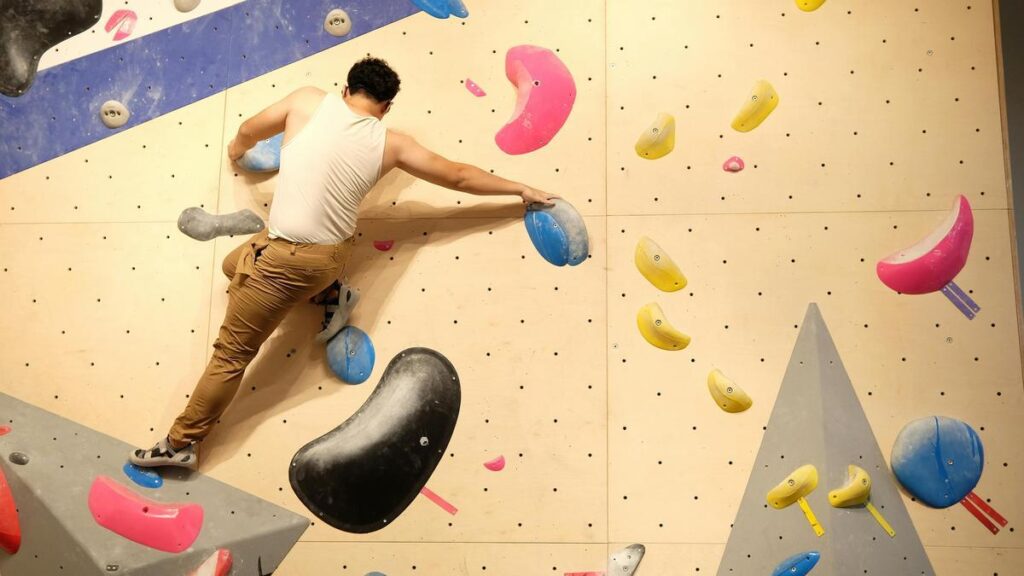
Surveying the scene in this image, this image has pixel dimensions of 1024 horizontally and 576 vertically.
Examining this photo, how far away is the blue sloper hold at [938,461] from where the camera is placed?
8.28 ft

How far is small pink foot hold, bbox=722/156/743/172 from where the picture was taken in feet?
8.80

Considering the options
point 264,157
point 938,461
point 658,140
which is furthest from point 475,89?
point 938,461

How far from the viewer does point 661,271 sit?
2.64 metres

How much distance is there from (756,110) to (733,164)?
18 centimetres

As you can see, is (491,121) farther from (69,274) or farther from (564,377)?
(69,274)

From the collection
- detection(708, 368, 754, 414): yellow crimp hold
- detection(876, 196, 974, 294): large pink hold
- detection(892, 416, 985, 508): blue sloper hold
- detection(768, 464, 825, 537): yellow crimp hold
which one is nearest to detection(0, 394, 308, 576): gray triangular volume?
detection(708, 368, 754, 414): yellow crimp hold

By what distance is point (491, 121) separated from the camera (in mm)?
2738

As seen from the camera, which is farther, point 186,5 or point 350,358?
point 186,5

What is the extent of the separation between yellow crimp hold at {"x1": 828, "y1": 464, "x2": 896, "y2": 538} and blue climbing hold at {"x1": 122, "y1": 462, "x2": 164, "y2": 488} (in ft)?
6.40

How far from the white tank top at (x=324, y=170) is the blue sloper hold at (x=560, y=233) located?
1.67 ft

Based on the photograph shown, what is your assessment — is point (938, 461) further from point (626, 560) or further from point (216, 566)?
point (216, 566)

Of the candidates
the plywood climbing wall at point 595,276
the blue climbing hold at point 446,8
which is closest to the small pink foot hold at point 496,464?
the plywood climbing wall at point 595,276

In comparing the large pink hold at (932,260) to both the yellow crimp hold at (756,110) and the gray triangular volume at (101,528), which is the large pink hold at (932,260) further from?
the gray triangular volume at (101,528)

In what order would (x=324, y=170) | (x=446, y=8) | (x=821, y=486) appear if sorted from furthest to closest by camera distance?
(x=446, y=8), (x=821, y=486), (x=324, y=170)
